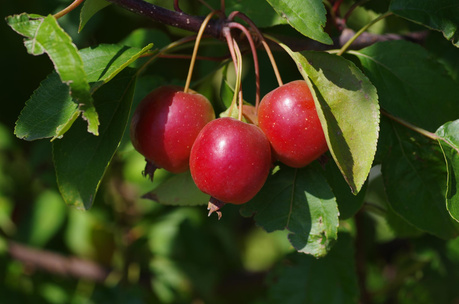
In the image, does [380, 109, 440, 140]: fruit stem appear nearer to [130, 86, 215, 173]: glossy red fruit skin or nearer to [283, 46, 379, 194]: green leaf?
[283, 46, 379, 194]: green leaf

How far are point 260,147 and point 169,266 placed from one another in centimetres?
127

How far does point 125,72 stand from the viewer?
97cm

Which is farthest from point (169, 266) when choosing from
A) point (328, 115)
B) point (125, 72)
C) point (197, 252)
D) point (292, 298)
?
point (328, 115)

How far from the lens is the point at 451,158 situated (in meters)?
0.90

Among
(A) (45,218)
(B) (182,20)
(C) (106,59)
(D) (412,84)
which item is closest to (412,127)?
(D) (412,84)

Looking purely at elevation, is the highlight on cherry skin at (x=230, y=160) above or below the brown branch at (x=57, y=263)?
above

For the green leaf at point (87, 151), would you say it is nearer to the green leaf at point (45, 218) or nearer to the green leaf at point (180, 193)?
the green leaf at point (180, 193)

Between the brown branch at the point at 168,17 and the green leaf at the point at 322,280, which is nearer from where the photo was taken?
the brown branch at the point at 168,17

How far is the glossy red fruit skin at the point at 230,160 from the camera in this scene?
82 cm

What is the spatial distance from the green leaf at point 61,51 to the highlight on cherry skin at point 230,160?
166 mm

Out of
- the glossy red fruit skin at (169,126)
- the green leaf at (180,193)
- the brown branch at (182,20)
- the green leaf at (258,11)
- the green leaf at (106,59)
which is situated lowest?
the green leaf at (180,193)

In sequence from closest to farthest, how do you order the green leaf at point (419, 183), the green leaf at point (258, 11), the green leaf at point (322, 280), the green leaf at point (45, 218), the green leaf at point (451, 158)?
1. the green leaf at point (451, 158)
2. the green leaf at point (419, 183)
3. the green leaf at point (258, 11)
4. the green leaf at point (322, 280)
5. the green leaf at point (45, 218)

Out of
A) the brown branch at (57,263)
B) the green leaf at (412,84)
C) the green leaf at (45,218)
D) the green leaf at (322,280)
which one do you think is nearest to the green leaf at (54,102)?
the green leaf at (412,84)

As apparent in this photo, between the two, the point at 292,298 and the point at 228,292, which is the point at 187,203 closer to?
the point at 292,298
